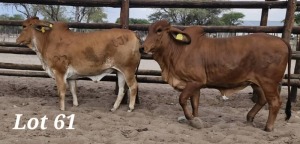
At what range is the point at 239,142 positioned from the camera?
171 inches

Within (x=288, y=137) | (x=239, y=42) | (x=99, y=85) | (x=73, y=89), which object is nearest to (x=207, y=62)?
(x=239, y=42)

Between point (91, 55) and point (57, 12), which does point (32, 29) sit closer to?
point (91, 55)

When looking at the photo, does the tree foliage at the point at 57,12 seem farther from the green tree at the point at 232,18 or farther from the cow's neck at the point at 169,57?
the cow's neck at the point at 169,57

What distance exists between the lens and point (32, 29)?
5.82 m

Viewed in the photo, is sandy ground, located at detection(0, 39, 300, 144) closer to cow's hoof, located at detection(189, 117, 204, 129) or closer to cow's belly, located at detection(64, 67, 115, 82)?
cow's hoof, located at detection(189, 117, 204, 129)

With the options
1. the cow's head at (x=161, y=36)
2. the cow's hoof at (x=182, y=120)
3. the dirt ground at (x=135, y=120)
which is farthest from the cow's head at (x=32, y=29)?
the cow's hoof at (x=182, y=120)

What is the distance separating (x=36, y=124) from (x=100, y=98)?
1.91 metres

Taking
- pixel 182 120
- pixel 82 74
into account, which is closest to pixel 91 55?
pixel 82 74

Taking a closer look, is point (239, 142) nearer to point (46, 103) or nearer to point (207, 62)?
point (207, 62)

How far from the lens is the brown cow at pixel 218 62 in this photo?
15.7ft

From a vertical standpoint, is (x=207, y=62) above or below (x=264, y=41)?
below

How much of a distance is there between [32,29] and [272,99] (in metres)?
3.55

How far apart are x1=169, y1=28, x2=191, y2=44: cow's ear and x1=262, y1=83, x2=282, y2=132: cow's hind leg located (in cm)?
113

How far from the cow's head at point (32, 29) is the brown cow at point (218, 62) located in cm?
173
